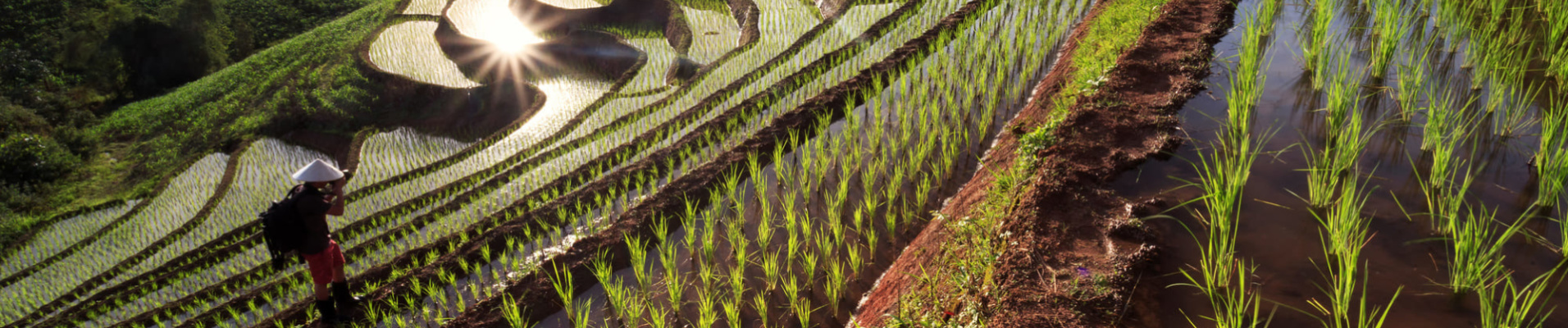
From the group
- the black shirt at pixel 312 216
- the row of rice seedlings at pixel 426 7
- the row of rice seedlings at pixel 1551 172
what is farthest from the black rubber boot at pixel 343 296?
the row of rice seedlings at pixel 426 7

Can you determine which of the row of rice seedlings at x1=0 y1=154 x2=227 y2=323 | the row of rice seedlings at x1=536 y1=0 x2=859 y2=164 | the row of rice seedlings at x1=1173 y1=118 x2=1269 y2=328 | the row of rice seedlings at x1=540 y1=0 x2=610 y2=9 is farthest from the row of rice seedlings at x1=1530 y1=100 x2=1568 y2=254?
the row of rice seedlings at x1=540 y1=0 x2=610 y2=9

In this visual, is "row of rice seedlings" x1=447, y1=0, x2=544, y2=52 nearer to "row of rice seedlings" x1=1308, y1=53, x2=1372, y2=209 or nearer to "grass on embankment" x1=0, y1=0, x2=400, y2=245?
"grass on embankment" x1=0, y1=0, x2=400, y2=245

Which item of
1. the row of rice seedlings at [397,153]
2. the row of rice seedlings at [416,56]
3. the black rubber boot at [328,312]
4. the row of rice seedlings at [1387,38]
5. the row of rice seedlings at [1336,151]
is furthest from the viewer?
the row of rice seedlings at [416,56]

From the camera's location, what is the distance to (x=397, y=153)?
525 centimetres

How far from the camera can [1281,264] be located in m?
2.21

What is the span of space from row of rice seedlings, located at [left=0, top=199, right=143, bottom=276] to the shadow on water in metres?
6.65

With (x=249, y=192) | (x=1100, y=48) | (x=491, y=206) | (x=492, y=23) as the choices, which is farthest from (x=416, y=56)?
(x=1100, y=48)

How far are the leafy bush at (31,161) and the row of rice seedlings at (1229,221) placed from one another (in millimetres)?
8676

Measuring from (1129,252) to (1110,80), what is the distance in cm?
164

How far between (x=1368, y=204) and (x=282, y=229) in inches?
159

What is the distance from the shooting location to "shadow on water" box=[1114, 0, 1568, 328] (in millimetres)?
2021

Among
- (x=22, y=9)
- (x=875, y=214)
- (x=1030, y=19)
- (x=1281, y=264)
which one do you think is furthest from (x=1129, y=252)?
(x=22, y=9)

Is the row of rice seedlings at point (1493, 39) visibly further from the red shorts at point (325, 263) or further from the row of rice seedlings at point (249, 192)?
the row of rice seedlings at point (249, 192)

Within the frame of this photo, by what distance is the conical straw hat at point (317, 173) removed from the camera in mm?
2744
